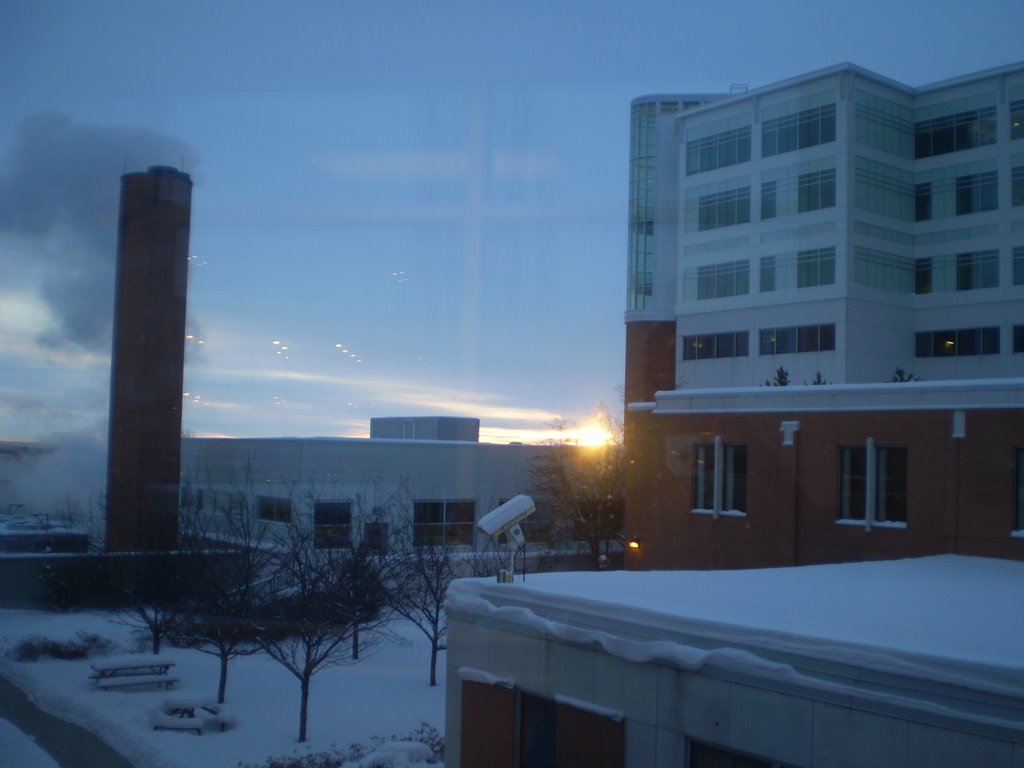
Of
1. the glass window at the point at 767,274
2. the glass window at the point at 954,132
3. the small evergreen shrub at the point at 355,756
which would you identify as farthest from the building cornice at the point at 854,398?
the glass window at the point at 954,132

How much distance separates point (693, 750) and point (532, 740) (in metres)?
1.40

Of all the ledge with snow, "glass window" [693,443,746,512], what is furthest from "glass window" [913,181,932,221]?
the ledge with snow

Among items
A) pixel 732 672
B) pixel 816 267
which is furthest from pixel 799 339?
pixel 732 672

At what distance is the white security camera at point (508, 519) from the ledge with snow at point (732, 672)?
0.43 m

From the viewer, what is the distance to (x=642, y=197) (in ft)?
123

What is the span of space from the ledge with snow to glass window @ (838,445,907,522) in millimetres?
6764

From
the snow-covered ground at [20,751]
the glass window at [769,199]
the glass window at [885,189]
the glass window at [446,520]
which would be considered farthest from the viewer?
the glass window at [769,199]

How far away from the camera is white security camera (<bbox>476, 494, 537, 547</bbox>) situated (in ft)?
24.4

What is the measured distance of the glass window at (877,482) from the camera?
581 inches

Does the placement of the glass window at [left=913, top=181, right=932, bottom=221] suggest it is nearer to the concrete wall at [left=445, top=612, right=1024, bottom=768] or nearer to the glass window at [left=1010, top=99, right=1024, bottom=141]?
the glass window at [left=1010, top=99, right=1024, bottom=141]

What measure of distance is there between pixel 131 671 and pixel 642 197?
89.0ft

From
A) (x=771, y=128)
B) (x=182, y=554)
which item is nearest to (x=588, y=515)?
(x=771, y=128)

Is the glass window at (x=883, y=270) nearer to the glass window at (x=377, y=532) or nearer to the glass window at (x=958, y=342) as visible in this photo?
the glass window at (x=958, y=342)

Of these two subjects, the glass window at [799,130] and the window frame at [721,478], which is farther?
the glass window at [799,130]
